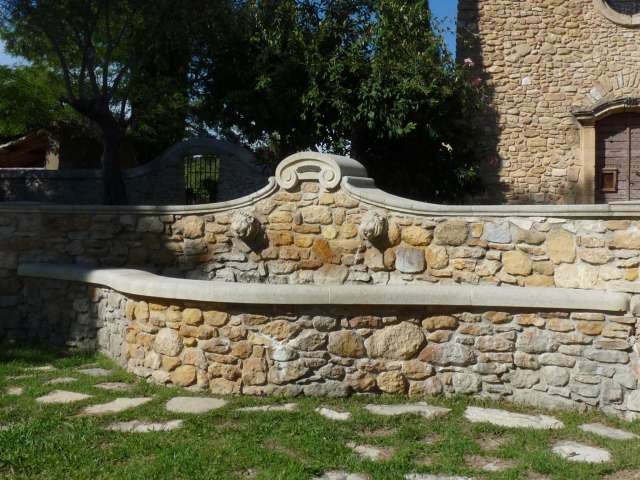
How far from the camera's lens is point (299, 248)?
22.2ft

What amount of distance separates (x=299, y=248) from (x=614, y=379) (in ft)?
10.3

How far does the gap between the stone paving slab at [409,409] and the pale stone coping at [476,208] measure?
1.71 meters

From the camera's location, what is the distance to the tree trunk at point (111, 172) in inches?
417

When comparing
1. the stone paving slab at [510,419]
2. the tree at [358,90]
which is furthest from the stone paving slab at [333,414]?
the tree at [358,90]

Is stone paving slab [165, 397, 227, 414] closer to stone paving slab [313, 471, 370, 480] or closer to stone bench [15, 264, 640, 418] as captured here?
stone bench [15, 264, 640, 418]

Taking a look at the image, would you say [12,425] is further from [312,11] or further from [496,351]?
[312,11]

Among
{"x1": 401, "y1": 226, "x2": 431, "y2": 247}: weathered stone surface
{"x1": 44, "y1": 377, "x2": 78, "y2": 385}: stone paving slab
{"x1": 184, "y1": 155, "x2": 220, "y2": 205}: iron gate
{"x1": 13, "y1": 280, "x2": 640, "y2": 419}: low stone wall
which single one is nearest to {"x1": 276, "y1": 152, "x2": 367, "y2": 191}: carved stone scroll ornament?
{"x1": 401, "y1": 226, "x2": 431, "y2": 247}: weathered stone surface

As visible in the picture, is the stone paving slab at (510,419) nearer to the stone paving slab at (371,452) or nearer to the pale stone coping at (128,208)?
the stone paving slab at (371,452)

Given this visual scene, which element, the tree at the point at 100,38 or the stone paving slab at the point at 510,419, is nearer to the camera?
the stone paving slab at the point at 510,419

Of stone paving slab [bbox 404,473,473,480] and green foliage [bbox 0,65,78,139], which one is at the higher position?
green foliage [bbox 0,65,78,139]

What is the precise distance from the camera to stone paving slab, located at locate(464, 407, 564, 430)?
443cm

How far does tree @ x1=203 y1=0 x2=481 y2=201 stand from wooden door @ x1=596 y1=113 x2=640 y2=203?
254cm

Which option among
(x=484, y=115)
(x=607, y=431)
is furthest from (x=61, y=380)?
(x=484, y=115)

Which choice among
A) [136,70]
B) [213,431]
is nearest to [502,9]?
[136,70]
